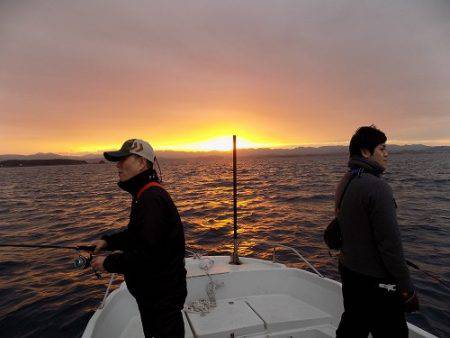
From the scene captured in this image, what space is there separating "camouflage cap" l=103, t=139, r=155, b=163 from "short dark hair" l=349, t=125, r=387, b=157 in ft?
6.80

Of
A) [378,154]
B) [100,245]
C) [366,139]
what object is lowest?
[100,245]

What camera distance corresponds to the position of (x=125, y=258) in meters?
2.56

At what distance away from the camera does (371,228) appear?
2703 millimetres

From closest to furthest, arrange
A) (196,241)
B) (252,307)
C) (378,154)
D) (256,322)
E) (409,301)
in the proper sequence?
(409,301)
(378,154)
(256,322)
(252,307)
(196,241)

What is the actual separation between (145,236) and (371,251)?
80.8 inches

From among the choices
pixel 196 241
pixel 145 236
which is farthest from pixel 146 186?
pixel 196 241

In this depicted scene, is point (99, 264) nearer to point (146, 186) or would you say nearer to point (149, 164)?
point (146, 186)

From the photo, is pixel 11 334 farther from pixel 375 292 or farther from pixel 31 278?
pixel 375 292

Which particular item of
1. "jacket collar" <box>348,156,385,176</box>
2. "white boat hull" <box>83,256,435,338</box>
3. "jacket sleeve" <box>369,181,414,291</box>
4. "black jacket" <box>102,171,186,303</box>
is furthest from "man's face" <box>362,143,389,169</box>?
"white boat hull" <box>83,256,435,338</box>

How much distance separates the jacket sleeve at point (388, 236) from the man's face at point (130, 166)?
7.13 feet

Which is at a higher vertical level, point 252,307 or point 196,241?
point 252,307

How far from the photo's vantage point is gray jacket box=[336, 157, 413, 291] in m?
2.59

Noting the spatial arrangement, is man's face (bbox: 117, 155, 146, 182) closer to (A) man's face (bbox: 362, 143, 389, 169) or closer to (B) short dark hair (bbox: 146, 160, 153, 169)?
(B) short dark hair (bbox: 146, 160, 153, 169)

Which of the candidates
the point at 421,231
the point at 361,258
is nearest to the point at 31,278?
the point at 361,258
